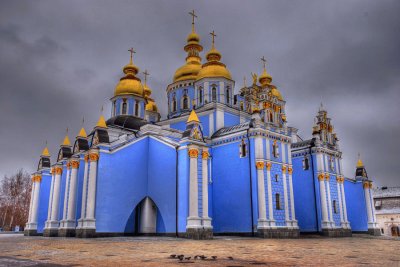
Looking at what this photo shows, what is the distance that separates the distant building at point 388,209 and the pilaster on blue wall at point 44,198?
37.5 metres

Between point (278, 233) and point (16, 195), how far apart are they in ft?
119

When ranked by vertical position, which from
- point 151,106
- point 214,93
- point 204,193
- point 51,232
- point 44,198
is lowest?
point 51,232

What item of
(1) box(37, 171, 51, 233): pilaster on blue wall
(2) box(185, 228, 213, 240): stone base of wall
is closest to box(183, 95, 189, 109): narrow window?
(1) box(37, 171, 51, 233): pilaster on blue wall

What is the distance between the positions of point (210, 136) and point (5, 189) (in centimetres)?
3225

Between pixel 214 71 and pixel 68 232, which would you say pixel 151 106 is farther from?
pixel 68 232

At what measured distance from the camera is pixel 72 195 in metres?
23.1

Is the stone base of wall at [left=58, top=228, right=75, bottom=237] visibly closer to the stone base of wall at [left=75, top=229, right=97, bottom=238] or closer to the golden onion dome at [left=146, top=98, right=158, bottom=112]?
the stone base of wall at [left=75, top=229, right=97, bottom=238]

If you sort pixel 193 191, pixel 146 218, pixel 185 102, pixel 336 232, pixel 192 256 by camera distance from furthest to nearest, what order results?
1. pixel 185 102
2. pixel 336 232
3. pixel 146 218
4. pixel 193 191
5. pixel 192 256

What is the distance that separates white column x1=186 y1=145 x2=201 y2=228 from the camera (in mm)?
19203

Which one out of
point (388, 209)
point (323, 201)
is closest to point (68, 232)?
point (323, 201)

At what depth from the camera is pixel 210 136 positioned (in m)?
27.2

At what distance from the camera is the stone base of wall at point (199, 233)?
18844 millimetres

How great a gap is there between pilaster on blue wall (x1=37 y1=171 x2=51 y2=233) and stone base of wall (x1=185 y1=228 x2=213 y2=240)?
53.5 feet

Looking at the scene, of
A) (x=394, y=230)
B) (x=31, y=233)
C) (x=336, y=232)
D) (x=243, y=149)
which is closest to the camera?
(x=243, y=149)
